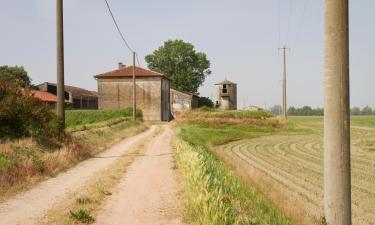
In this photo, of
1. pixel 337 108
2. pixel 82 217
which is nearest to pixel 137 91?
pixel 82 217

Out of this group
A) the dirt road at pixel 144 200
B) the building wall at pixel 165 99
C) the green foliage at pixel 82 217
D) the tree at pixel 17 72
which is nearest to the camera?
the green foliage at pixel 82 217

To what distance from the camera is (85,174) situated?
13.5 m

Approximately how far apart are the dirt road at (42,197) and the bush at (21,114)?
2.93m

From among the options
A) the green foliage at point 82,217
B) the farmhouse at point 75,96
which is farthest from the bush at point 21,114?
the farmhouse at point 75,96

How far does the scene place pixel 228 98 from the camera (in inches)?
4055

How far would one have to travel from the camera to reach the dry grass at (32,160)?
11.1 metres

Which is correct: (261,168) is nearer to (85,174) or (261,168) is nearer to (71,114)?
(85,174)

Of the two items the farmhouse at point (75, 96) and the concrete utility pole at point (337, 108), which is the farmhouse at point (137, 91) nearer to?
the farmhouse at point (75, 96)

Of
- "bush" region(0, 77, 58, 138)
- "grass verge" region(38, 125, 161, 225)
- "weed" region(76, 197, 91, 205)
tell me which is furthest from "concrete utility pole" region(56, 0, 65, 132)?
"weed" region(76, 197, 91, 205)

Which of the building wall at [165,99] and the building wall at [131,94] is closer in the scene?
the building wall at [131,94]

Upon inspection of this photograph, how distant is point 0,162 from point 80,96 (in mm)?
64805

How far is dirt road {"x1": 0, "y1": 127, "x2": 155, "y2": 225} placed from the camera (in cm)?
812

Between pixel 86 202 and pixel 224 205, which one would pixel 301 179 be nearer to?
pixel 86 202

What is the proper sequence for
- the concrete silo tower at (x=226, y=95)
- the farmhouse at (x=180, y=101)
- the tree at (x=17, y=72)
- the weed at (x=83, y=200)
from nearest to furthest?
the weed at (x=83, y=200)
the farmhouse at (x=180, y=101)
the tree at (x=17, y=72)
the concrete silo tower at (x=226, y=95)
